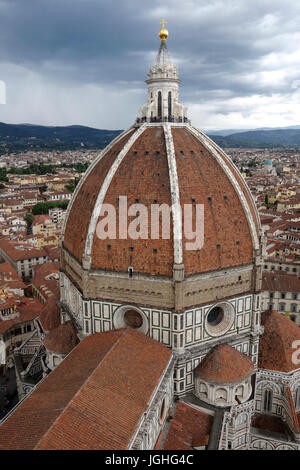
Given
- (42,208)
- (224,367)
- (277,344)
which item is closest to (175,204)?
(224,367)

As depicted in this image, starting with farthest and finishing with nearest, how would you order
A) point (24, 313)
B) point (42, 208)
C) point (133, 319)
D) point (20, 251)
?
1. point (42, 208)
2. point (20, 251)
3. point (24, 313)
4. point (133, 319)

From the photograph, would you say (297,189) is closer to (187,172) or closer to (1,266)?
(1,266)

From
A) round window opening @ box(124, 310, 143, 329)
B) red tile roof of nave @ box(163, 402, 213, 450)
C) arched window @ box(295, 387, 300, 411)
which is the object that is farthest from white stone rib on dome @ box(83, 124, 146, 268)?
arched window @ box(295, 387, 300, 411)

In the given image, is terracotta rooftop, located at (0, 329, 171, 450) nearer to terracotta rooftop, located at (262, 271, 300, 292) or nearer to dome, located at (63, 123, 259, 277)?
dome, located at (63, 123, 259, 277)

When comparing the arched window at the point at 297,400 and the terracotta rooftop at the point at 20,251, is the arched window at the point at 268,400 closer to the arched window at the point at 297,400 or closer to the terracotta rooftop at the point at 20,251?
the arched window at the point at 297,400

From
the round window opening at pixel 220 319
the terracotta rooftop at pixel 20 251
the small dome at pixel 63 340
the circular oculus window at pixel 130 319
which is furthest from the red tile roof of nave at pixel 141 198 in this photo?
the terracotta rooftop at pixel 20 251

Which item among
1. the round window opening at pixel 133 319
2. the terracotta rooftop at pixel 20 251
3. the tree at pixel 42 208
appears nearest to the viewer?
the round window opening at pixel 133 319

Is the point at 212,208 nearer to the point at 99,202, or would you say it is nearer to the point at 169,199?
the point at 169,199
